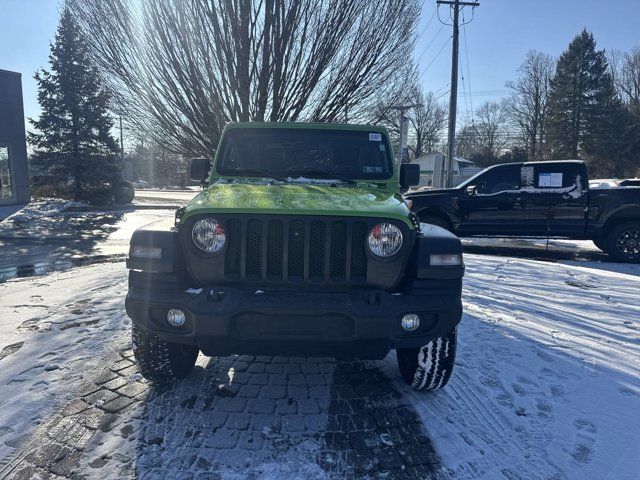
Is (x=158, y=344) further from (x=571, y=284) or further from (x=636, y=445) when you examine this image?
(x=571, y=284)

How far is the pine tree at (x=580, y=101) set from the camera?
41.9 metres

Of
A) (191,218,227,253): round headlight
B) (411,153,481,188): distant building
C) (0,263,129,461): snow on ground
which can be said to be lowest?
(0,263,129,461): snow on ground

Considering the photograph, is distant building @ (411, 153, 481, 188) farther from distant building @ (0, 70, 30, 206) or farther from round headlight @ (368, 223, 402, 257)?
round headlight @ (368, 223, 402, 257)

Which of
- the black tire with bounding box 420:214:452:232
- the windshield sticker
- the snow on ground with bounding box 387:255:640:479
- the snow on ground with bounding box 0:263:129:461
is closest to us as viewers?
the snow on ground with bounding box 387:255:640:479

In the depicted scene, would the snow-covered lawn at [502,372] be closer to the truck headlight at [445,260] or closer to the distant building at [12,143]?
the truck headlight at [445,260]

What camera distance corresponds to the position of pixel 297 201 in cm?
299

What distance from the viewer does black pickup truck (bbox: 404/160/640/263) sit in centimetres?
864

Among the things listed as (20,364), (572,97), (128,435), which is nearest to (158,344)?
(128,435)

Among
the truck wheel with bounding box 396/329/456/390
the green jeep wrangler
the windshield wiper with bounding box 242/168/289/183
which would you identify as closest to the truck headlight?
the green jeep wrangler

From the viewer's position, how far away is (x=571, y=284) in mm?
6547

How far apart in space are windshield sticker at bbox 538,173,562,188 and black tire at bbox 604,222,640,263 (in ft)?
4.46

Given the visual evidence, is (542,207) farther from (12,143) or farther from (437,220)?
(12,143)

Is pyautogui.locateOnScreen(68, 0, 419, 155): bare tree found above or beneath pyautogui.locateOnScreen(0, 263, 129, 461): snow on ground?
above

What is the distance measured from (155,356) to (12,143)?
21.7 metres
